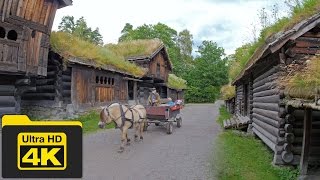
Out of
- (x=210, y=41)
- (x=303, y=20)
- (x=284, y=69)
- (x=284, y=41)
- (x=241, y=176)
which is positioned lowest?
(x=241, y=176)

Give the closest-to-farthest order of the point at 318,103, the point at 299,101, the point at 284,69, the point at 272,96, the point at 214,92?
the point at 318,103 < the point at 299,101 < the point at 284,69 < the point at 272,96 < the point at 214,92

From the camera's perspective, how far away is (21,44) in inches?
600

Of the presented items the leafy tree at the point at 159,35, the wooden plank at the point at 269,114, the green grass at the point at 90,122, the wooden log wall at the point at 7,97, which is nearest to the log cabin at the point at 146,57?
the green grass at the point at 90,122

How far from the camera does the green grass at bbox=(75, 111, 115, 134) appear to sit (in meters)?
16.5

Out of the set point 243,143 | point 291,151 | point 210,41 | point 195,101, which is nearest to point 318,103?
point 291,151

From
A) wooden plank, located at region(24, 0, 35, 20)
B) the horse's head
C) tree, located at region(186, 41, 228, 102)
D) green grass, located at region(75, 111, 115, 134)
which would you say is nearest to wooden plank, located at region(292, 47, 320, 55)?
the horse's head

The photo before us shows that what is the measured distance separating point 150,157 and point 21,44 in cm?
844

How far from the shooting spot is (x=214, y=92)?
62094mm

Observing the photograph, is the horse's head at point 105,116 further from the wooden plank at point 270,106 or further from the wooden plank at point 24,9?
the wooden plank at point 24,9

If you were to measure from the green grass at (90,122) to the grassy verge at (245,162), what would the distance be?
20.4ft

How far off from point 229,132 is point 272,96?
5.91m

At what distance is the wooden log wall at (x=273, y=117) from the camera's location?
9.10 meters

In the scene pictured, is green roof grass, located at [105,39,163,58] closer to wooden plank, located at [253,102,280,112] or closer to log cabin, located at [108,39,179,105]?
log cabin, located at [108,39,179,105]

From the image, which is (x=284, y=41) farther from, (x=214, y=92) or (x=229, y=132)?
(x=214, y=92)
